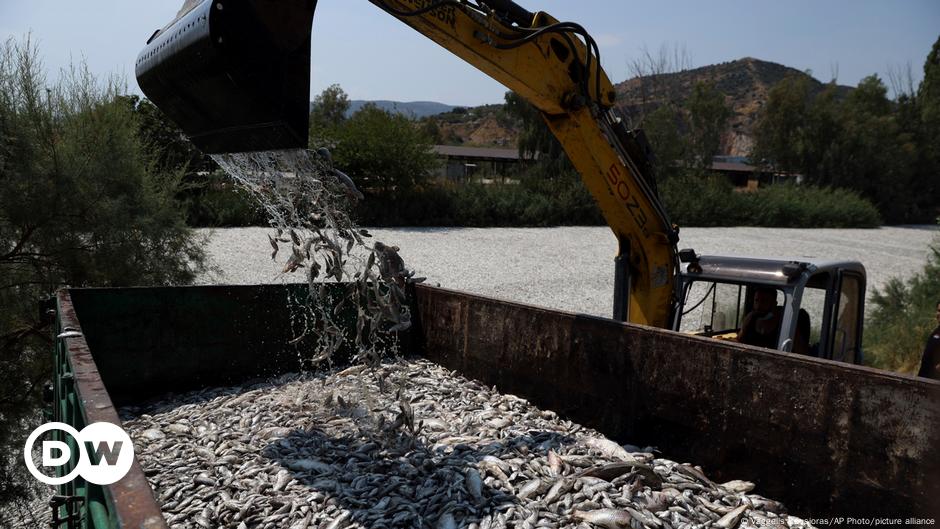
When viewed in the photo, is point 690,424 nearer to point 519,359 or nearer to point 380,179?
point 519,359

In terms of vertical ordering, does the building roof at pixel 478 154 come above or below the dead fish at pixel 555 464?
above

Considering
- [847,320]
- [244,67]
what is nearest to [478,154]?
[847,320]

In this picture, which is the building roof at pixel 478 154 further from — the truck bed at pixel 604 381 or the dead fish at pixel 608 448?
the dead fish at pixel 608 448

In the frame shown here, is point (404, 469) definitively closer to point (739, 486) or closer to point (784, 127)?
point (739, 486)

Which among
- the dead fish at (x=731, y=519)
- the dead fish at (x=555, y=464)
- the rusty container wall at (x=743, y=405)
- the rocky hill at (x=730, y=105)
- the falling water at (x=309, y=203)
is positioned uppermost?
the rocky hill at (x=730, y=105)

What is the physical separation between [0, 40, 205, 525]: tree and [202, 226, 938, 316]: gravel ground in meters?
1.36

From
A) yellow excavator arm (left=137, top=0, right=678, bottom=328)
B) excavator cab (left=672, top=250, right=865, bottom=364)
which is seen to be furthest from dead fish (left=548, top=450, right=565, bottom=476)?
excavator cab (left=672, top=250, right=865, bottom=364)

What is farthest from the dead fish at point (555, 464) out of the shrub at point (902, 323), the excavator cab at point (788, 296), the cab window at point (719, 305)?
the shrub at point (902, 323)

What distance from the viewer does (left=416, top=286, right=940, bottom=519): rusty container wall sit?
9.32ft

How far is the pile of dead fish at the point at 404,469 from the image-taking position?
119 inches

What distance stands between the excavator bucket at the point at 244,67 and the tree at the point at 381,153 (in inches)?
696

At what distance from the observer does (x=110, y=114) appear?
7.99 m

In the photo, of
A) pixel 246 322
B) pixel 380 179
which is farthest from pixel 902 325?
pixel 380 179

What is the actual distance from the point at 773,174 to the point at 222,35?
166ft
